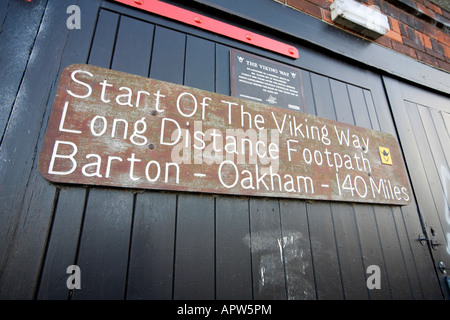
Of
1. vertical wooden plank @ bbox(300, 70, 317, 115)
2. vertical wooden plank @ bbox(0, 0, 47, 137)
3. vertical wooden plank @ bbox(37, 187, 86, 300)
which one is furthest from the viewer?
vertical wooden plank @ bbox(300, 70, 317, 115)

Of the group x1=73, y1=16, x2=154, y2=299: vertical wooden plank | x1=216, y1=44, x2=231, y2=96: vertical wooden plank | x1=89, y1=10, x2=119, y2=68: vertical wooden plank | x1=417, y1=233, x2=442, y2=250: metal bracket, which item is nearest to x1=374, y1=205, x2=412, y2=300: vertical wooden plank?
x1=417, y1=233, x2=442, y2=250: metal bracket

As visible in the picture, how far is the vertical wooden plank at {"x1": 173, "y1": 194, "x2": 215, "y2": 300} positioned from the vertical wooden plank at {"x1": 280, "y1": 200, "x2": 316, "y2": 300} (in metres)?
0.37

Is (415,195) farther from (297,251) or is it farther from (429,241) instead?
(297,251)

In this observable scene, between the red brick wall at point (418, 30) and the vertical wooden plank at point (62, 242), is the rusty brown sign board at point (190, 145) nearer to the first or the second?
the vertical wooden plank at point (62, 242)

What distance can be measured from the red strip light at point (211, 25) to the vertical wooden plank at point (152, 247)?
37.8 inches

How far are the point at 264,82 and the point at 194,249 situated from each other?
0.98m

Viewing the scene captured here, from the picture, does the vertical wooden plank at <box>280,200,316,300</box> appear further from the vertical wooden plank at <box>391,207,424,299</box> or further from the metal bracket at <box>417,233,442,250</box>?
the metal bracket at <box>417,233,442,250</box>

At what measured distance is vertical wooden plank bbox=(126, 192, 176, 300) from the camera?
2.83ft

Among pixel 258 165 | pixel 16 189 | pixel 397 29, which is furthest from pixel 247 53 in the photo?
pixel 397 29

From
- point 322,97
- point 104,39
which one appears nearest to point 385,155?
point 322,97

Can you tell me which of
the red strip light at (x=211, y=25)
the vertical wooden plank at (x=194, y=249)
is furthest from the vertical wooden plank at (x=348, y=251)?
the red strip light at (x=211, y=25)

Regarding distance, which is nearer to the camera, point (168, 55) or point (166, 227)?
point (166, 227)

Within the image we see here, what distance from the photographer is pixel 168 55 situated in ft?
3.98

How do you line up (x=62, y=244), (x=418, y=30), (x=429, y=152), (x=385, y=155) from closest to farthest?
1. (x=62, y=244)
2. (x=385, y=155)
3. (x=429, y=152)
4. (x=418, y=30)
